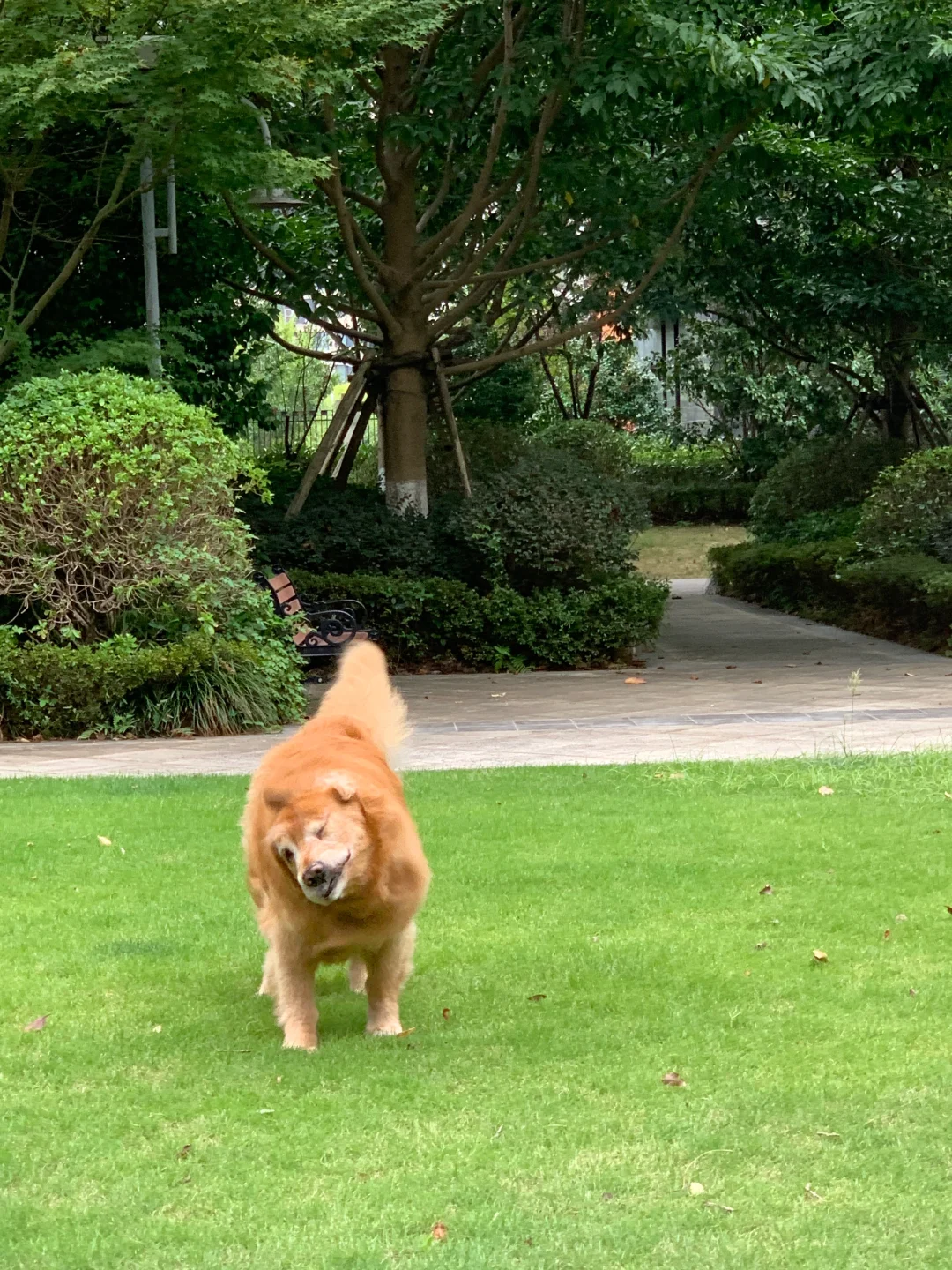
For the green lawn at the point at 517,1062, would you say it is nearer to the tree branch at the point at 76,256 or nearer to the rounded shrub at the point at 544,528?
the tree branch at the point at 76,256

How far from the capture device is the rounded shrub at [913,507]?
54.1ft

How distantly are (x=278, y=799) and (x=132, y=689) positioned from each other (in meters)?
6.78

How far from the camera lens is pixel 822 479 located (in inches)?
878

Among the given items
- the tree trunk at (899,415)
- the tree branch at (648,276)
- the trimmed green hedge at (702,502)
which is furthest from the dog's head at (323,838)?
the trimmed green hedge at (702,502)

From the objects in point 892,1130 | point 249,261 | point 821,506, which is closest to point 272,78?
point 249,261

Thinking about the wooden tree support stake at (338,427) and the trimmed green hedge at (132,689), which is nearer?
the trimmed green hedge at (132,689)

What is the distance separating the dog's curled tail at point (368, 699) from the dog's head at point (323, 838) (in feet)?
2.75

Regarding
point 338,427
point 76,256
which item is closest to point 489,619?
point 338,427

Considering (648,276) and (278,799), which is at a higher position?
(648,276)

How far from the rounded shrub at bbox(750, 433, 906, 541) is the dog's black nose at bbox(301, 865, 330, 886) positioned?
18693mm

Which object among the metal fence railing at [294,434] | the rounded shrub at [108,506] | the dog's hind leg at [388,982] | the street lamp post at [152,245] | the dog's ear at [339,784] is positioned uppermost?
the street lamp post at [152,245]

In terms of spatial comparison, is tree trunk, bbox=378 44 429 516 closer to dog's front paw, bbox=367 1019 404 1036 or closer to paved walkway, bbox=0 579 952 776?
paved walkway, bbox=0 579 952 776

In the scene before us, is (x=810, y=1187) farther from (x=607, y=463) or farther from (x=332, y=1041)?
(x=607, y=463)

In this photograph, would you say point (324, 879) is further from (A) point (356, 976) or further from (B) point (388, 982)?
(A) point (356, 976)
